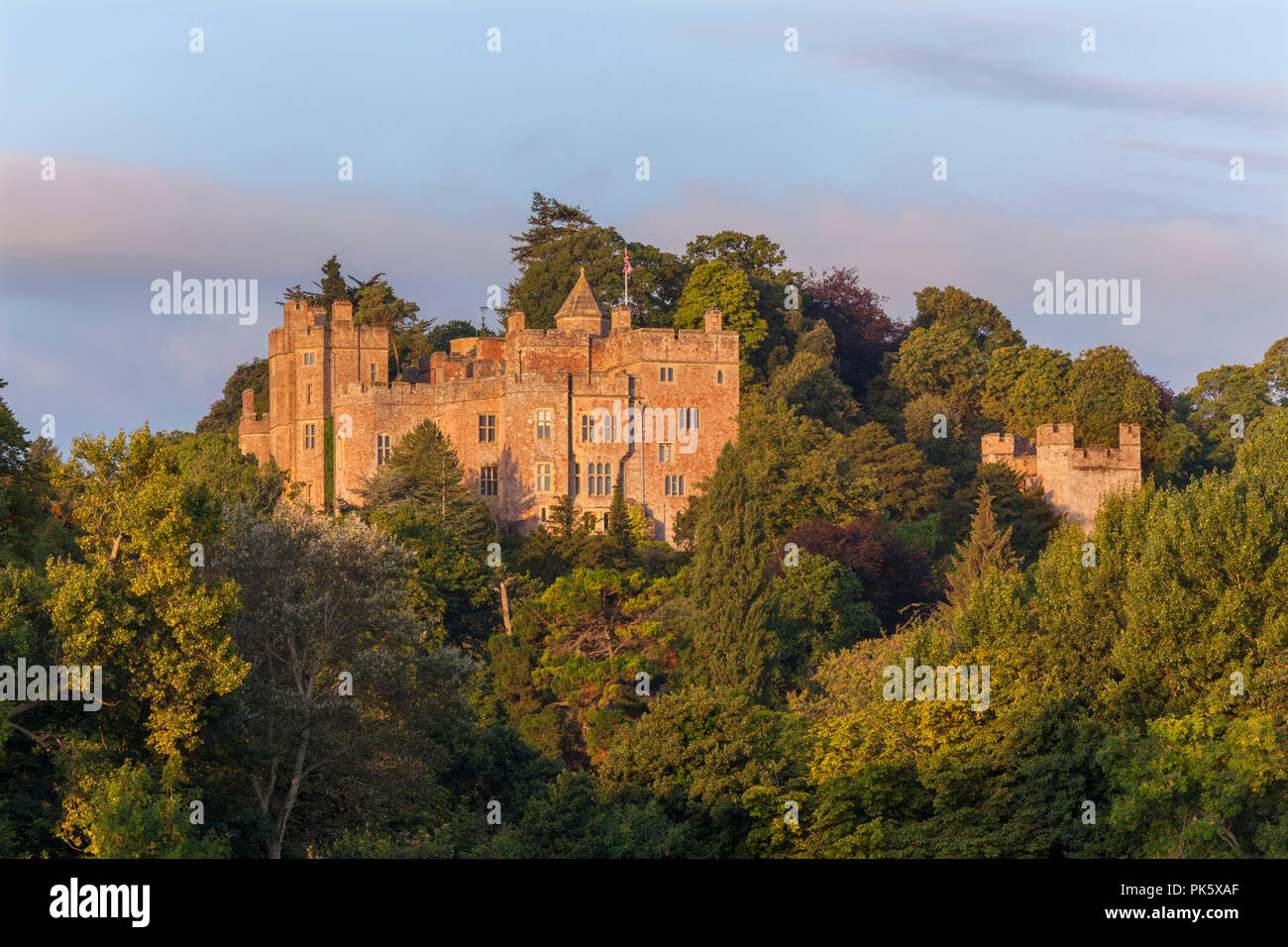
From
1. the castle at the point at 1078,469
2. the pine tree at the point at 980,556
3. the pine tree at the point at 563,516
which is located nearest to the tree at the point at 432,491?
the pine tree at the point at 563,516

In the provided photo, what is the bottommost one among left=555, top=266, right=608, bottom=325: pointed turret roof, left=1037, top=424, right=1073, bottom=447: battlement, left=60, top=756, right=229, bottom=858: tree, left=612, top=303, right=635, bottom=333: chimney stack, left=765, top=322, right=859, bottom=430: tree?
left=60, top=756, right=229, bottom=858: tree

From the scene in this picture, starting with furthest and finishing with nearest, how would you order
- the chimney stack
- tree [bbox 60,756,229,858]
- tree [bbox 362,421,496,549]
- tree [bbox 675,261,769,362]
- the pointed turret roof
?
tree [bbox 675,261,769,362] → the pointed turret roof → the chimney stack → tree [bbox 362,421,496,549] → tree [bbox 60,756,229,858]

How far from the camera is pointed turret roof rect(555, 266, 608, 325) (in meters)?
72.1

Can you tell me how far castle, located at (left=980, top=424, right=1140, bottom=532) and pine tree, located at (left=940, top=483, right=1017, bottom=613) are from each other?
28.9 feet

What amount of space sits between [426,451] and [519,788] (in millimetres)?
24552

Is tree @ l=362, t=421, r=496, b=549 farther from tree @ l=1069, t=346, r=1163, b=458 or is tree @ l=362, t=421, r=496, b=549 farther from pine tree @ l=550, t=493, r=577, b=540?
tree @ l=1069, t=346, r=1163, b=458

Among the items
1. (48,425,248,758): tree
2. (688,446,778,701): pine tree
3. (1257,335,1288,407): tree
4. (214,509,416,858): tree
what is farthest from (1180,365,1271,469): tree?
(48,425,248,758): tree

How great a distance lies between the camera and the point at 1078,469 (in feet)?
230

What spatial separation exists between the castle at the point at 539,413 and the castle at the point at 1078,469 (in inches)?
477

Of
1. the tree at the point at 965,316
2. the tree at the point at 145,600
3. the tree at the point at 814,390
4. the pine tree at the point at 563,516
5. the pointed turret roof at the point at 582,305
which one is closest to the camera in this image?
the tree at the point at 145,600

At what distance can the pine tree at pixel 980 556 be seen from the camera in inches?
2203

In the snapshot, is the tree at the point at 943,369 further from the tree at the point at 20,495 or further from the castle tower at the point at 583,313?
the tree at the point at 20,495

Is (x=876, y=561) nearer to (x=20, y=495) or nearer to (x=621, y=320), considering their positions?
(x=621, y=320)
